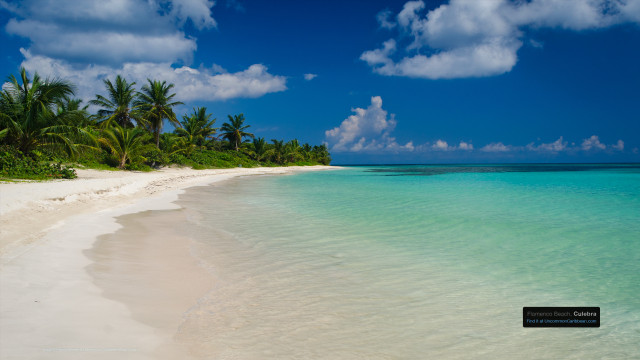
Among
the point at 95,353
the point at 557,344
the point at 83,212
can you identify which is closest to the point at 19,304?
the point at 95,353

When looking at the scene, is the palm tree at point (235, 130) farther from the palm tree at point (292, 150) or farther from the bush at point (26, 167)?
the bush at point (26, 167)

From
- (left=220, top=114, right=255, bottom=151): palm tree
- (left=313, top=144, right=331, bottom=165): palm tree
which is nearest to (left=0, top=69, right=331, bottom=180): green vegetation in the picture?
(left=220, top=114, right=255, bottom=151): palm tree

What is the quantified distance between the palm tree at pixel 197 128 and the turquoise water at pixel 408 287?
3771 cm

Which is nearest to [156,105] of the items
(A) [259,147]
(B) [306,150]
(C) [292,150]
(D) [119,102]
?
(D) [119,102]

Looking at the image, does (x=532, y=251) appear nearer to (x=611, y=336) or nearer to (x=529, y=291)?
(x=529, y=291)

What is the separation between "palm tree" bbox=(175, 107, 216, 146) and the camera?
45.2 metres

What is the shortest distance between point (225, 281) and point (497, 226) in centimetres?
795

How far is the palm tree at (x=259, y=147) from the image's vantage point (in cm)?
5893

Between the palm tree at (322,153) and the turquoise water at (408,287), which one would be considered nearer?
the turquoise water at (408,287)

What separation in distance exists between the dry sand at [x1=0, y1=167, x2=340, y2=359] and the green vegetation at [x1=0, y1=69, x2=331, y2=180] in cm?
1071

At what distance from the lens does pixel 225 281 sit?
15.3ft

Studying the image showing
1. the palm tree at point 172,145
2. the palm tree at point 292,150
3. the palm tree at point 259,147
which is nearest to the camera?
the palm tree at point 172,145

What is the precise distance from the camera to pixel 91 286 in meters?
4.10

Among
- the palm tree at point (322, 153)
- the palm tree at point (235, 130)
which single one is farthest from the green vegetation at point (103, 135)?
the palm tree at point (322, 153)
